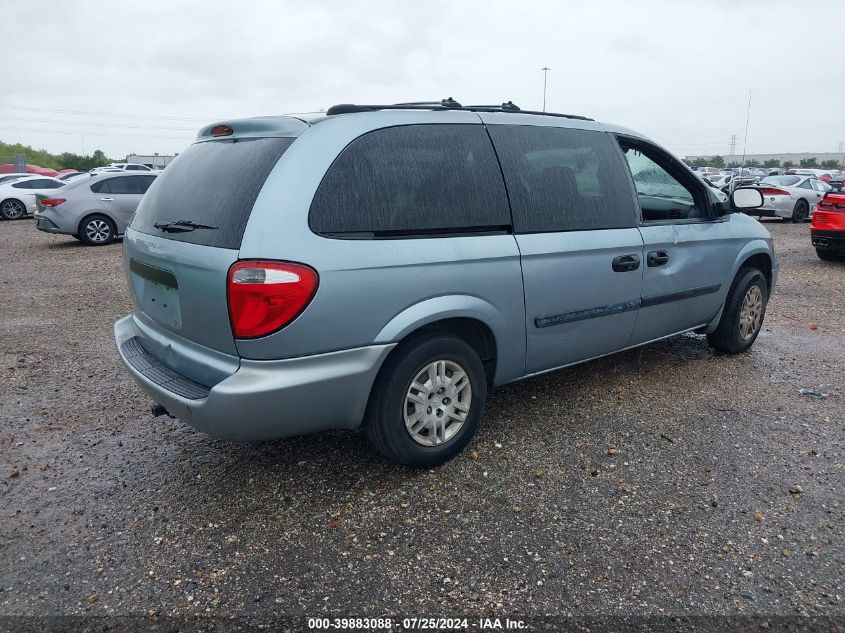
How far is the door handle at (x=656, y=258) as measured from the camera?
4.21m

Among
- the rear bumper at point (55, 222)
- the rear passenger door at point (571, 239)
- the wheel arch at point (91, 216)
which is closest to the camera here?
the rear passenger door at point (571, 239)

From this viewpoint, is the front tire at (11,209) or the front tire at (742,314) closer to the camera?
the front tire at (742,314)

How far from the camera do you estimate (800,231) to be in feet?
52.3

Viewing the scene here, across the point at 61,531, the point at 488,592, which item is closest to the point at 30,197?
the point at 61,531

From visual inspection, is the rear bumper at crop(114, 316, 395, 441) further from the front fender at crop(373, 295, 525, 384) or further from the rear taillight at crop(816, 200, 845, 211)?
the rear taillight at crop(816, 200, 845, 211)

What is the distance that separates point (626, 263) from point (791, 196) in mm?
16610

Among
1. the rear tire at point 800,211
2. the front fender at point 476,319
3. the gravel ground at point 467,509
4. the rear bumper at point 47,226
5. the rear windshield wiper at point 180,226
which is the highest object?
the rear windshield wiper at point 180,226

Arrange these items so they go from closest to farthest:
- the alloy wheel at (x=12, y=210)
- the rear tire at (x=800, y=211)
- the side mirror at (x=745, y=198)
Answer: the side mirror at (x=745, y=198) → the rear tire at (x=800, y=211) → the alloy wheel at (x=12, y=210)

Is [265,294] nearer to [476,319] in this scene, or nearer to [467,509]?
[476,319]

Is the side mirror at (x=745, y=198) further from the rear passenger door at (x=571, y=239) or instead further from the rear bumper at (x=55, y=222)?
the rear bumper at (x=55, y=222)

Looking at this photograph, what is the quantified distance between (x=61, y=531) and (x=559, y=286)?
2766 millimetres

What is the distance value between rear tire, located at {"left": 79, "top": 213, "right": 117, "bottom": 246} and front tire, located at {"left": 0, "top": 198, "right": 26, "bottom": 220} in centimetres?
896

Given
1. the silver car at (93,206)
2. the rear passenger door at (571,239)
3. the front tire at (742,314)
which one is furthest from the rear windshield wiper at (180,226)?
the silver car at (93,206)

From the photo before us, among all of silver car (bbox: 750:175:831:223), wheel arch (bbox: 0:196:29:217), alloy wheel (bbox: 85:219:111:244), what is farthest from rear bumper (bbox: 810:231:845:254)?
wheel arch (bbox: 0:196:29:217)
